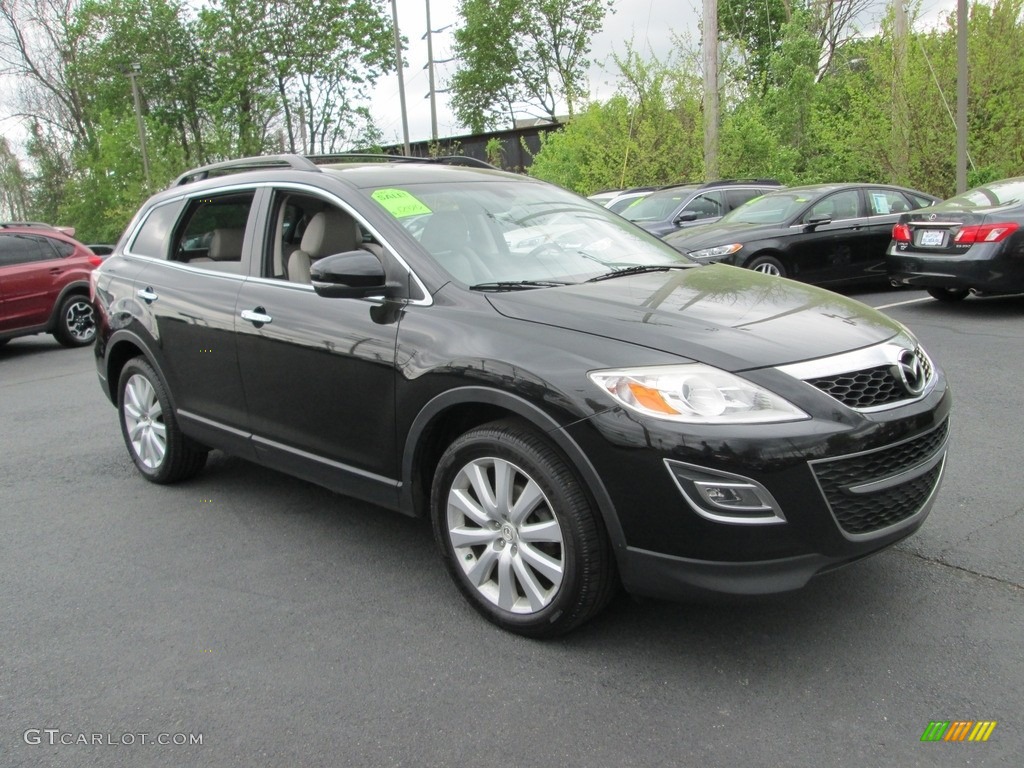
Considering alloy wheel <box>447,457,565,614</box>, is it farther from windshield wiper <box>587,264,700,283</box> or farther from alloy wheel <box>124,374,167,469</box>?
alloy wheel <box>124,374,167,469</box>

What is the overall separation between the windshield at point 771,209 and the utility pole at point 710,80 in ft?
22.0

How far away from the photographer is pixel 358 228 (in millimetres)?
3738

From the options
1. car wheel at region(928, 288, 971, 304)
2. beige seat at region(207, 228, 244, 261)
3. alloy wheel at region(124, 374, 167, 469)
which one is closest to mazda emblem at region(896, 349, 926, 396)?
beige seat at region(207, 228, 244, 261)

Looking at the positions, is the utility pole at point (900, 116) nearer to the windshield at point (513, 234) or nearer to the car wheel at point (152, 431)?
the windshield at point (513, 234)

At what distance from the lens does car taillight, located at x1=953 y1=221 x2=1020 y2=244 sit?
868 cm

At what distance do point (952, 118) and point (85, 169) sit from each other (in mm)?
33483

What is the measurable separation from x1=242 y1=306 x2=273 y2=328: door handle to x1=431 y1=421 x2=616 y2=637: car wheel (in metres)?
1.24

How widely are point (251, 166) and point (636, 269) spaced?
2.10 meters

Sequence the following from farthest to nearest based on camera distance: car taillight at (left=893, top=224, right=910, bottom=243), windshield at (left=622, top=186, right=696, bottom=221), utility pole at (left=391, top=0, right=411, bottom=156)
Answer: utility pole at (left=391, top=0, right=411, bottom=156), windshield at (left=622, top=186, right=696, bottom=221), car taillight at (left=893, top=224, right=910, bottom=243)

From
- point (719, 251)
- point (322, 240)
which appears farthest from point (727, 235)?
point (322, 240)

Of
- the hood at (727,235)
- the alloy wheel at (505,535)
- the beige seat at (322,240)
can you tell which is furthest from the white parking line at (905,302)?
the alloy wheel at (505,535)

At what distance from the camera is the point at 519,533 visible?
9.84ft

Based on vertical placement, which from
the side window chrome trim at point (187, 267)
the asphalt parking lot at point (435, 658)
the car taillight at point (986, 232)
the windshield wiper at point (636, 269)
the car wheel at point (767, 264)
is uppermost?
the side window chrome trim at point (187, 267)

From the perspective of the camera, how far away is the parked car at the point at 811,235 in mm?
10531
